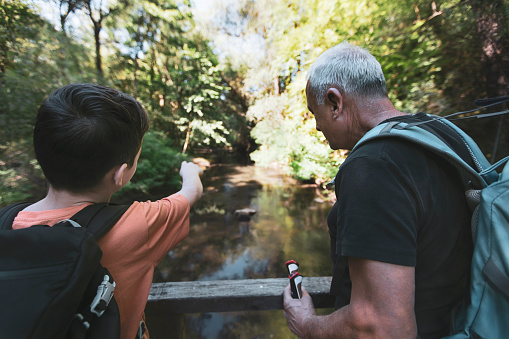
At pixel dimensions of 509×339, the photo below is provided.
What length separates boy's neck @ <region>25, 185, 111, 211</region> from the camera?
73cm

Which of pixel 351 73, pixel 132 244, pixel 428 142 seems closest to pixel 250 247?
pixel 132 244

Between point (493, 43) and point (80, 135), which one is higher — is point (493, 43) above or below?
above

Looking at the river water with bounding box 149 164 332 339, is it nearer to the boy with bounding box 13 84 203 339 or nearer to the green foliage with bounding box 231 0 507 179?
the boy with bounding box 13 84 203 339

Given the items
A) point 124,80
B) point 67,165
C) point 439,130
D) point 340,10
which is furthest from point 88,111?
point 124,80

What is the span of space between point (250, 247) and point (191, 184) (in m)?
5.33

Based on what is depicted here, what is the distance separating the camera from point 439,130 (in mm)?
836

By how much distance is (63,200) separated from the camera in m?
0.75

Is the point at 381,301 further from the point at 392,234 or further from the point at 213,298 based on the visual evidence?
the point at 213,298

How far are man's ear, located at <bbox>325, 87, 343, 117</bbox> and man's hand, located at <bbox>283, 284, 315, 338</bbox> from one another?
0.87 meters

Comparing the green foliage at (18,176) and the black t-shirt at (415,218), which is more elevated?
the black t-shirt at (415,218)

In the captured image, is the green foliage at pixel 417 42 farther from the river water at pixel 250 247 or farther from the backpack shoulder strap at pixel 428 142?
the river water at pixel 250 247

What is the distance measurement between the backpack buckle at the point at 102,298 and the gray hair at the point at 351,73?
3.53 feet

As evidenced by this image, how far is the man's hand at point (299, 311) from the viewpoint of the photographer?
35.8 inches

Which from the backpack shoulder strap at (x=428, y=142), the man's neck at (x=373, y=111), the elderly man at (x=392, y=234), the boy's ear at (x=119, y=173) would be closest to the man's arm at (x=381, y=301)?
the elderly man at (x=392, y=234)
